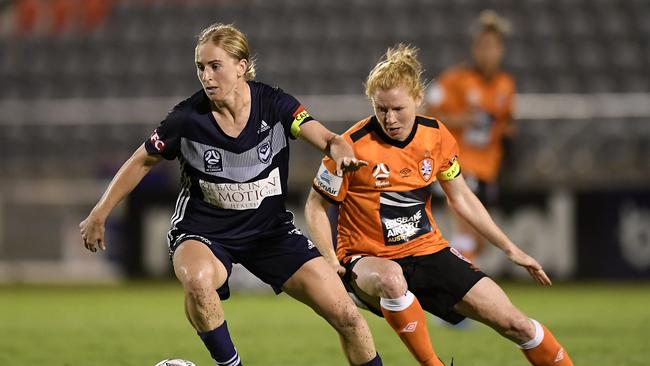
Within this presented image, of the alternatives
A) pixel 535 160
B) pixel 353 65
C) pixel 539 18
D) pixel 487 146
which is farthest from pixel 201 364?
pixel 539 18

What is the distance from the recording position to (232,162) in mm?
4438

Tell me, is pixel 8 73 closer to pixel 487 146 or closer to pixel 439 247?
pixel 487 146

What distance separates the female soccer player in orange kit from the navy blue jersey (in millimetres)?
275

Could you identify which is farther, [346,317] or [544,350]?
[544,350]

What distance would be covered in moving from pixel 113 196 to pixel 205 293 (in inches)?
21.6

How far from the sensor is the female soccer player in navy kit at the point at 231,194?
4.31m

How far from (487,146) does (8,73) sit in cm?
827

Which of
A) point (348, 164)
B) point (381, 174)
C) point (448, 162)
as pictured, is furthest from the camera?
point (448, 162)

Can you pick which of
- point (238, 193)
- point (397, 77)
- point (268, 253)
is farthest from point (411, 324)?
point (397, 77)

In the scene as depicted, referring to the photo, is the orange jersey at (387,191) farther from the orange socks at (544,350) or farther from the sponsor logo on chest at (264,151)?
the orange socks at (544,350)

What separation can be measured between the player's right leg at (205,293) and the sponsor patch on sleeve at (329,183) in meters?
0.61

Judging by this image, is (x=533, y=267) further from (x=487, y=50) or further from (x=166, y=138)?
(x=487, y=50)

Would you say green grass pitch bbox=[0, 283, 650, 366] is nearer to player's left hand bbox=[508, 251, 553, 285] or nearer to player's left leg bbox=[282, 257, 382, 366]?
player's left hand bbox=[508, 251, 553, 285]

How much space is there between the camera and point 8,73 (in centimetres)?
1410
